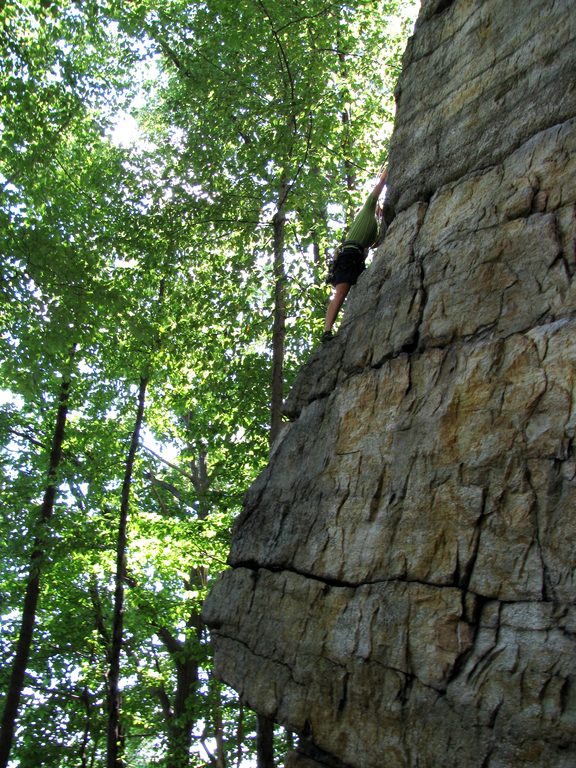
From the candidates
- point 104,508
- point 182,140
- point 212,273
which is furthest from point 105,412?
point 182,140

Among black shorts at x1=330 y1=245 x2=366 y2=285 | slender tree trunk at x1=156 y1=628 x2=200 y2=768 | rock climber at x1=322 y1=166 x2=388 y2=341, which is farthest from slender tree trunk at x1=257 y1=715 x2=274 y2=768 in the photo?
black shorts at x1=330 y1=245 x2=366 y2=285

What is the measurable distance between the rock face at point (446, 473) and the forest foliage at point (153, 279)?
3625 millimetres

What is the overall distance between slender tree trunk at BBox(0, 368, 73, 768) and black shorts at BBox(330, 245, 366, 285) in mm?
6283

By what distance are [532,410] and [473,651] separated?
1565 mm

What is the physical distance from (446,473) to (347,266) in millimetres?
3471

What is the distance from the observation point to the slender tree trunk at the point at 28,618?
11451 millimetres

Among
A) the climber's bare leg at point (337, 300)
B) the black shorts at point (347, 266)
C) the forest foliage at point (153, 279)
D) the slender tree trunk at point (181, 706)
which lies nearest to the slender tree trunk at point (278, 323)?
the forest foliage at point (153, 279)

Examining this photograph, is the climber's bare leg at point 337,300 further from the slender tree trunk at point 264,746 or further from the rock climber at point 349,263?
the slender tree trunk at point 264,746

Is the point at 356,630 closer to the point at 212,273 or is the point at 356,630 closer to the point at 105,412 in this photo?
the point at 212,273

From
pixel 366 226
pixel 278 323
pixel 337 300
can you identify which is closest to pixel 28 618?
pixel 278 323

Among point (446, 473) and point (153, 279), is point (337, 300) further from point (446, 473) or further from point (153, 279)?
point (153, 279)

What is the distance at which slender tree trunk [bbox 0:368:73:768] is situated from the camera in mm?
11451

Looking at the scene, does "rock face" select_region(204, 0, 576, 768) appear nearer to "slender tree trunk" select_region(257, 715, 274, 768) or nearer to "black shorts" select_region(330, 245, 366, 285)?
"black shorts" select_region(330, 245, 366, 285)

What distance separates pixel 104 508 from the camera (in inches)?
571
